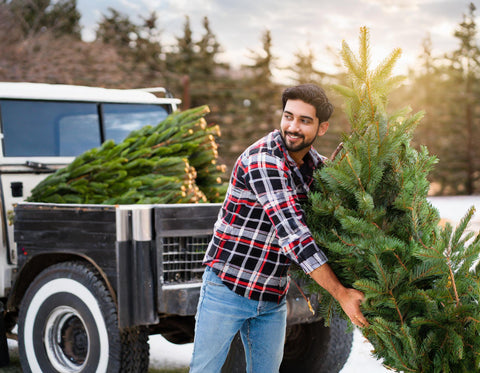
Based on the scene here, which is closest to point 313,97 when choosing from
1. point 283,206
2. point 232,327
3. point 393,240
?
point 283,206

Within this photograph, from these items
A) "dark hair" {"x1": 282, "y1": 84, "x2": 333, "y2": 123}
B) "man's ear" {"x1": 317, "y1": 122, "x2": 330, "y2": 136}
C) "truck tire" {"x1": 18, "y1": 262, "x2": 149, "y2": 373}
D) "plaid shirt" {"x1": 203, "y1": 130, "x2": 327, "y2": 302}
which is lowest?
"truck tire" {"x1": 18, "y1": 262, "x2": 149, "y2": 373}

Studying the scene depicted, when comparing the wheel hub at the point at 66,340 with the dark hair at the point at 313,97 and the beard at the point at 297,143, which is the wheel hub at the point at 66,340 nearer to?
the beard at the point at 297,143

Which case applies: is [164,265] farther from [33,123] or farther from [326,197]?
[33,123]

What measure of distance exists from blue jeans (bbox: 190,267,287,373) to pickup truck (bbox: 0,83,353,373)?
29cm

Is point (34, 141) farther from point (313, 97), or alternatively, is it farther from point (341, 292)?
point (341, 292)

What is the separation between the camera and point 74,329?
4109 mm

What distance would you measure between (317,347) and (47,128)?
9.61ft

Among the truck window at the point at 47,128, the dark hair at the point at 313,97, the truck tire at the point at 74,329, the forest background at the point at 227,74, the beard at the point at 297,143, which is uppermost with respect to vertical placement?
the forest background at the point at 227,74

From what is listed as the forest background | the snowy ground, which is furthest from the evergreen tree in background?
the snowy ground

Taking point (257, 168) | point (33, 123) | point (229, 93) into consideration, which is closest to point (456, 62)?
point (229, 93)

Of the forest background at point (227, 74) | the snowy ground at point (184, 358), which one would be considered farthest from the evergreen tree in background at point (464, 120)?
the snowy ground at point (184, 358)

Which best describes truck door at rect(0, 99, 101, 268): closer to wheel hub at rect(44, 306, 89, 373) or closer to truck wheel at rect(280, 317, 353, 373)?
wheel hub at rect(44, 306, 89, 373)

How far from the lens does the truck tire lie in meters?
3.78

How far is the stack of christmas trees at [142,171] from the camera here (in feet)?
14.5
